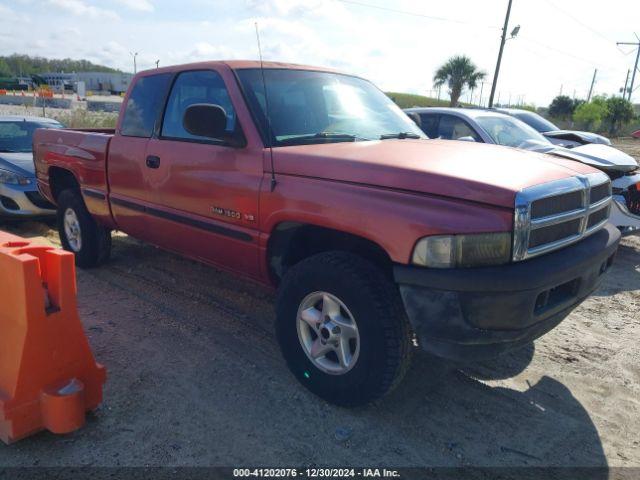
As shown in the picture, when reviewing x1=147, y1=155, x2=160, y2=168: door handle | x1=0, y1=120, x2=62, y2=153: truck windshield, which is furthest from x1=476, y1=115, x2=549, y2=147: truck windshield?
x1=0, y1=120, x2=62, y2=153: truck windshield

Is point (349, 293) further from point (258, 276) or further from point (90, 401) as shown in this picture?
point (90, 401)

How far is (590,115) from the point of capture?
153ft

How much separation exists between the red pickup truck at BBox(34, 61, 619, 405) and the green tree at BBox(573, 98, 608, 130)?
49210 mm

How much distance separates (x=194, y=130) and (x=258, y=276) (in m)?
1.05

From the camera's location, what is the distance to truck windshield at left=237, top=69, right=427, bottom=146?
3354 mm

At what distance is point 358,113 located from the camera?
3758 mm

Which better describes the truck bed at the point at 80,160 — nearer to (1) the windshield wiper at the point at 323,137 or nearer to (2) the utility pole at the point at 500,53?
(1) the windshield wiper at the point at 323,137

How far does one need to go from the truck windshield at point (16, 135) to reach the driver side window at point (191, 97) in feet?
15.5

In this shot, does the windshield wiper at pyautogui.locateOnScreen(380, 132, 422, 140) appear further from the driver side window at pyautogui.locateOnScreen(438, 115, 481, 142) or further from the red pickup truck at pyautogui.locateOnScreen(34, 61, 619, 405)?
the driver side window at pyautogui.locateOnScreen(438, 115, 481, 142)

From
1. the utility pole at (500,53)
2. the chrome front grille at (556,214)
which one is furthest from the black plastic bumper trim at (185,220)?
the utility pole at (500,53)

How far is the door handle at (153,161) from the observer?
3.98 m

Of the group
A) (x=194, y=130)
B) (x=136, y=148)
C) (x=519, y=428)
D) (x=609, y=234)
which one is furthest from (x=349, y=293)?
(x=136, y=148)

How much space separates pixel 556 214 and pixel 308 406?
1738mm

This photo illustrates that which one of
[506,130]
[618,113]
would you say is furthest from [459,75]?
[506,130]
